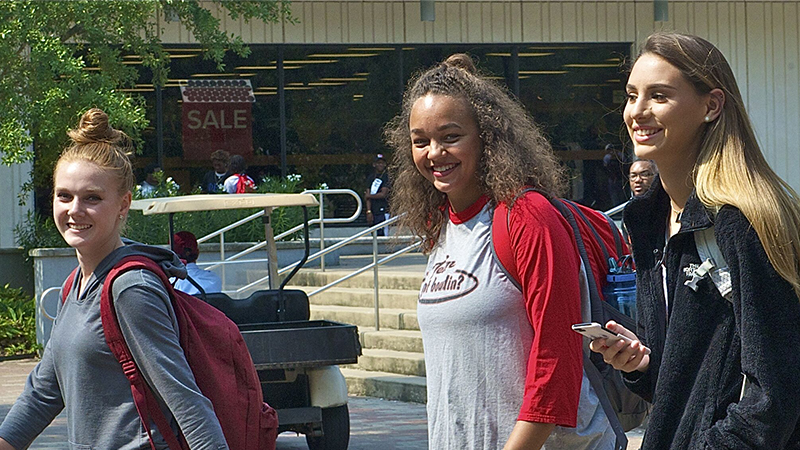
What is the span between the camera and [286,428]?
7.89 m

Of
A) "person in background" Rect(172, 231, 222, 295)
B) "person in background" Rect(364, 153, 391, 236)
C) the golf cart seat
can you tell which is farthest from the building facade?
the golf cart seat

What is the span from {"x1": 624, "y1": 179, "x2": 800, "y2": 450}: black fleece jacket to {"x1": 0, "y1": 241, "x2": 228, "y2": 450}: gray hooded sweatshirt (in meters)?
1.22

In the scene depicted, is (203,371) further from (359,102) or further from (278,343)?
(359,102)

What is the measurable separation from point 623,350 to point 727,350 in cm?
31

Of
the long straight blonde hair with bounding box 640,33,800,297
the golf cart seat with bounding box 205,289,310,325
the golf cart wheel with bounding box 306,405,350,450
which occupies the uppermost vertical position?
the long straight blonde hair with bounding box 640,33,800,297

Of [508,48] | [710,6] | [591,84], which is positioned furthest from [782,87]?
[508,48]

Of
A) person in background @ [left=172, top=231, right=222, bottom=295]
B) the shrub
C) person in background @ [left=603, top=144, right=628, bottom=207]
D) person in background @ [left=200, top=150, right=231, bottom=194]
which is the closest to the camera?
person in background @ [left=172, top=231, right=222, bottom=295]

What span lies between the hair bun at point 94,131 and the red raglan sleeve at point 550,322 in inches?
50.3

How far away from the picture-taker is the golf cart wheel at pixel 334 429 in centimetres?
795

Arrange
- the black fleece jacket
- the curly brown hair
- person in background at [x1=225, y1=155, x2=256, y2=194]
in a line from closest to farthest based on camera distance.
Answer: the black fleece jacket, the curly brown hair, person in background at [x1=225, y1=155, x2=256, y2=194]

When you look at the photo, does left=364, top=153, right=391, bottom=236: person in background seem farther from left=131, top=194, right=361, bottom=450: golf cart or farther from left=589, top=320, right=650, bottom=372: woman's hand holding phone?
left=589, top=320, right=650, bottom=372: woman's hand holding phone

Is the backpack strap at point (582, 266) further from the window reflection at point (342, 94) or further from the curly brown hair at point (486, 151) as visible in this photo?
the window reflection at point (342, 94)

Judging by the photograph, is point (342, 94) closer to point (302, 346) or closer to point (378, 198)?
point (378, 198)

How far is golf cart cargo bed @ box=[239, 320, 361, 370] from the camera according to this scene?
25.0 ft
